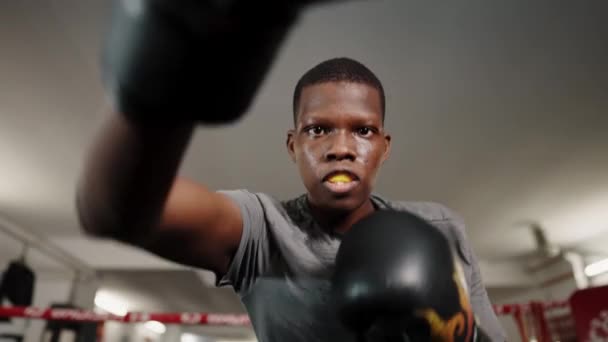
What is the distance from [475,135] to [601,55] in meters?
0.74

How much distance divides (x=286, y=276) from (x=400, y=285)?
0.22 meters

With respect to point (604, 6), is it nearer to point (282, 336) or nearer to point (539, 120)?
point (539, 120)

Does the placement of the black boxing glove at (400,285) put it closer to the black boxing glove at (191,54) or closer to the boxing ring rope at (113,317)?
the black boxing glove at (191,54)

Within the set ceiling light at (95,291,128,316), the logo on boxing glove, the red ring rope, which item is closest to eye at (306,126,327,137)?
the logo on boxing glove

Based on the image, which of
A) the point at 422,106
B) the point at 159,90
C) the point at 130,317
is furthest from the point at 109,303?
the point at 159,90

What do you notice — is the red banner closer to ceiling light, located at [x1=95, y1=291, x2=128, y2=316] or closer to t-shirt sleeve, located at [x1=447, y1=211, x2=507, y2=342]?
t-shirt sleeve, located at [x1=447, y1=211, x2=507, y2=342]

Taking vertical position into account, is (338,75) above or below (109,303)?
above

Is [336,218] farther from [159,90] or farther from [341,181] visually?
[159,90]

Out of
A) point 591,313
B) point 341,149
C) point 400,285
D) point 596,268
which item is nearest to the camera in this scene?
point 400,285

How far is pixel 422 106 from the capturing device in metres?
2.29

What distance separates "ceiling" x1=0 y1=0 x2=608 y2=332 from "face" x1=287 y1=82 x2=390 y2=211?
0.70 m

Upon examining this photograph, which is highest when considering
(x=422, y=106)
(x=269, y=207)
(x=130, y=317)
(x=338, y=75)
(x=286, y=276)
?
(x=422, y=106)

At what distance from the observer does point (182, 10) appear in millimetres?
241

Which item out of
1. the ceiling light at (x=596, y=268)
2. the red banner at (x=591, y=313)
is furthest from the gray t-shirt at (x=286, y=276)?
the ceiling light at (x=596, y=268)
